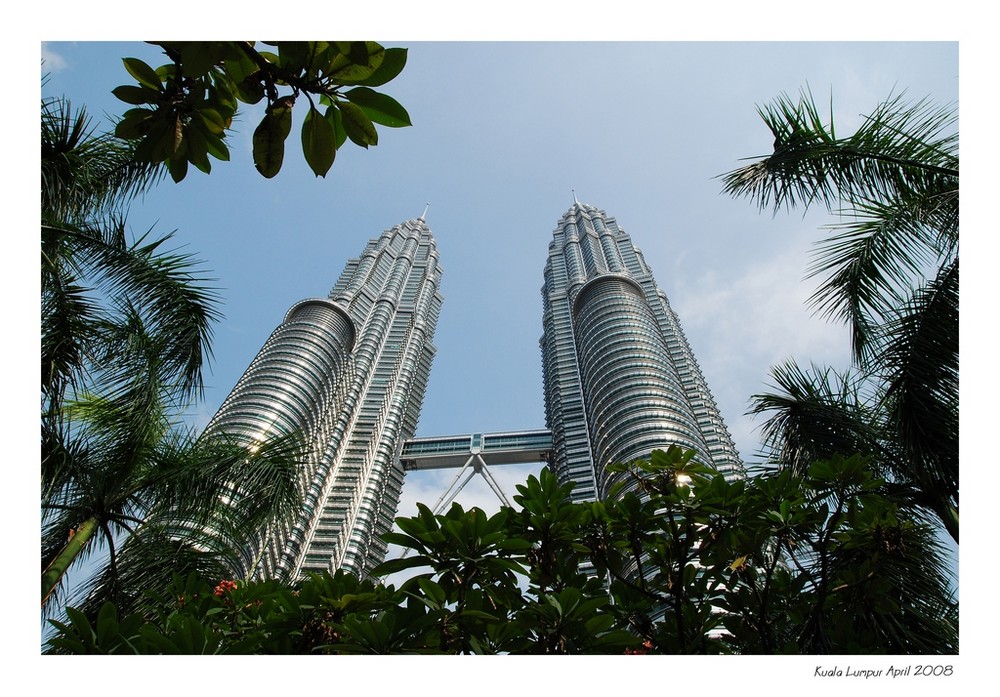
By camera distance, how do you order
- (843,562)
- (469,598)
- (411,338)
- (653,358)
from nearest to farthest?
(469,598) → (843,562) → (653,358) → (411,338)

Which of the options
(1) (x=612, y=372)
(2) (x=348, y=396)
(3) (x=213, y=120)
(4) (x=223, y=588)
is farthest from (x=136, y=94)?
(2) (x=348, y=396)

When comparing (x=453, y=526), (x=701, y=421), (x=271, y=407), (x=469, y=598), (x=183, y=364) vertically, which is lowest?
(x=469, y=598)

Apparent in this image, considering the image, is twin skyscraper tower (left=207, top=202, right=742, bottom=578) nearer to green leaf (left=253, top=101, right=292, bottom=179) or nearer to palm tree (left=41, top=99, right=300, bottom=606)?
palm tree (left=41, top=99, right=300, bottom=606)

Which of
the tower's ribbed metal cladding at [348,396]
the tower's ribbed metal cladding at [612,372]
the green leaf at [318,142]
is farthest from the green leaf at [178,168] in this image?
the tower's ribbed metal cladding at [612,372]

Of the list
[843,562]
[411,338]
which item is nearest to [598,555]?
[843,562]

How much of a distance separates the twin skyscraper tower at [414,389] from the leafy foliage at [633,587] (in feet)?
156

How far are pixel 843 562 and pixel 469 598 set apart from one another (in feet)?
10.3

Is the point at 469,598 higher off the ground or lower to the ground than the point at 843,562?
lower

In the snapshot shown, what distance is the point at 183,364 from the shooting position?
6359 mm

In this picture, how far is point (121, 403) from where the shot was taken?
6.32 m

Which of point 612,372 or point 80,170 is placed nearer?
point 80,170

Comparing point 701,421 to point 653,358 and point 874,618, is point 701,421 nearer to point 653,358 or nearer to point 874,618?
point 653,358

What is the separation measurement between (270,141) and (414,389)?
92.1 meters

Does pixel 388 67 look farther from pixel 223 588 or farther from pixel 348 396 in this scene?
pixel 348 396
